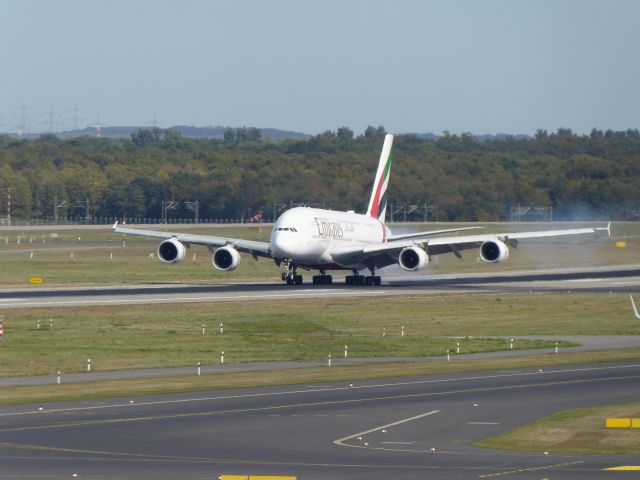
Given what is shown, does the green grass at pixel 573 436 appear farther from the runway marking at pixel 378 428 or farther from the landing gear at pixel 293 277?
the landing gear at pixel 293 277

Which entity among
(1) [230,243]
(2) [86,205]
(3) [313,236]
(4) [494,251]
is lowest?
(4) [494,251]

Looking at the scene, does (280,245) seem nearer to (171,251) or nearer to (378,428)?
(171,251)

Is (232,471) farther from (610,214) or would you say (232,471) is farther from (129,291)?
(610,214)

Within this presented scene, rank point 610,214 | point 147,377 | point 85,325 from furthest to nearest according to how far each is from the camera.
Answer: point 610,214 < point 85,325 < point 147,377

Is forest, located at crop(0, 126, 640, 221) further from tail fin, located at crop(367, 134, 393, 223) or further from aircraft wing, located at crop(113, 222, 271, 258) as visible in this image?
aircraft wing, located at crop(113, 222, 271, 258)

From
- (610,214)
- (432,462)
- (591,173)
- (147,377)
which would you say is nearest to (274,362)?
(147,377)

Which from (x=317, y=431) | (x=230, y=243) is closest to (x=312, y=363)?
(x=317, y=431)

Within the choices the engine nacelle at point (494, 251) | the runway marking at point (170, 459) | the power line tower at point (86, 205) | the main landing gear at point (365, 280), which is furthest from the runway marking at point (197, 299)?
the power line tower at point (86, 205)
